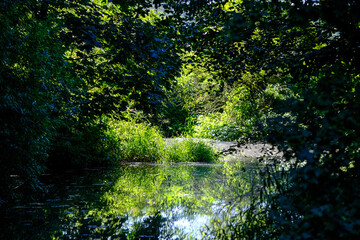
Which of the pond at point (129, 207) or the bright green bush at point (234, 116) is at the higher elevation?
the bright green bush at point (234, 116)

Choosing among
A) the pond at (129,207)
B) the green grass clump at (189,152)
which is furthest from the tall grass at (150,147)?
the pond at (129,207)

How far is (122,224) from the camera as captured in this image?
4082 mm

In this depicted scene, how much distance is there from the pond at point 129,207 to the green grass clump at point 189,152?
3.78 m

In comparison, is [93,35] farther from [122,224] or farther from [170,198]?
[170,198]

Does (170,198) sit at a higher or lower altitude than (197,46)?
lower

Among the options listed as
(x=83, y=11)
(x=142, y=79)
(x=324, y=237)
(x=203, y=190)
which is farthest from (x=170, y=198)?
(x=324, y=237)

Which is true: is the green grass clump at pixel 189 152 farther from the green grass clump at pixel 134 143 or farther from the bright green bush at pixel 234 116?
the bright green bush at pixel 234 116

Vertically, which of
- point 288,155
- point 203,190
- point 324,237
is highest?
point 288,155

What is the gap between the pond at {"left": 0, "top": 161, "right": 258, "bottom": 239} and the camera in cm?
376

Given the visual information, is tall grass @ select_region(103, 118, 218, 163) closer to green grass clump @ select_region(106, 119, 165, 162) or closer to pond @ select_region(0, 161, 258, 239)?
green grass clump @ select_region(106, 119, 165, 162)

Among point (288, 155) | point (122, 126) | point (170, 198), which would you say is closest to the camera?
point (288, 155)

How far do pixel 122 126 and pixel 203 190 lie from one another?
5.65m

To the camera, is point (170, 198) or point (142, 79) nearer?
point (142, 79)

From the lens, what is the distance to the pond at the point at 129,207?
12.3 feet
